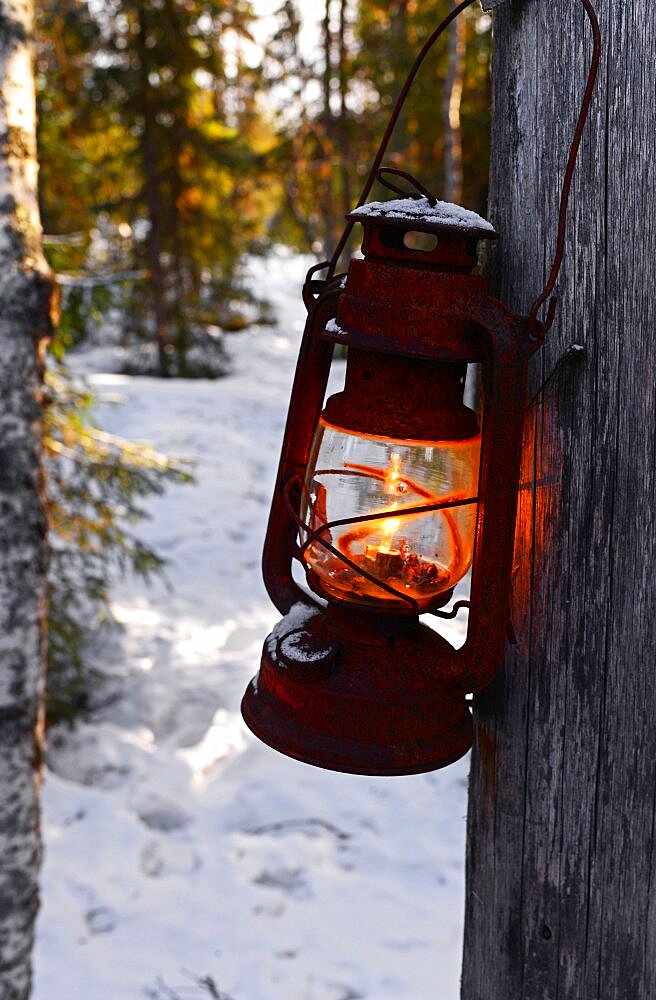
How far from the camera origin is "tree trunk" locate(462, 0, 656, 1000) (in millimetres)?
1188

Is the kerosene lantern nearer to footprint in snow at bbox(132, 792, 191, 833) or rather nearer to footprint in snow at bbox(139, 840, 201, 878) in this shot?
footprint in snow at bbox(139, 840, 201, 878)

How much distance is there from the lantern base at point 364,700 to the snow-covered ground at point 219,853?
2.41m

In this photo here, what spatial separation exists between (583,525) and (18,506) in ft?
6.79

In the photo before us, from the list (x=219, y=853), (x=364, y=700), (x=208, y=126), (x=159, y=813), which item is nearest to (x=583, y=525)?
(x=364, y=700)

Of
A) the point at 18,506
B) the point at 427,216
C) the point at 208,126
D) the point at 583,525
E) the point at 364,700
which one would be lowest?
the point at 18,506

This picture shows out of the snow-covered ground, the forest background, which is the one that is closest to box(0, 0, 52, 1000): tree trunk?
the snow-covered ground

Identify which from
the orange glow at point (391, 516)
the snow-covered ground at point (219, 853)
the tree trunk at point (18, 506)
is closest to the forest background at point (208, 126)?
the snow-covered ground at point (219, 853)

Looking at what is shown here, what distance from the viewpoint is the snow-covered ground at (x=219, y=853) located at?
3.41 metres

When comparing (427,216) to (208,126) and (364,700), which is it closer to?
(364,700)

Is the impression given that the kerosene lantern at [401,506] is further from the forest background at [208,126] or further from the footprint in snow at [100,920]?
the forest background at [208,126]

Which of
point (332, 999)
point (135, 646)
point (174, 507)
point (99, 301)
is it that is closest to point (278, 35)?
point (174, 507)

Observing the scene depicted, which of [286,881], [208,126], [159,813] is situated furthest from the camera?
[208,126]

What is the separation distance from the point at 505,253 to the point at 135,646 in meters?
4.92

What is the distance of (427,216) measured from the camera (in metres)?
1.20
